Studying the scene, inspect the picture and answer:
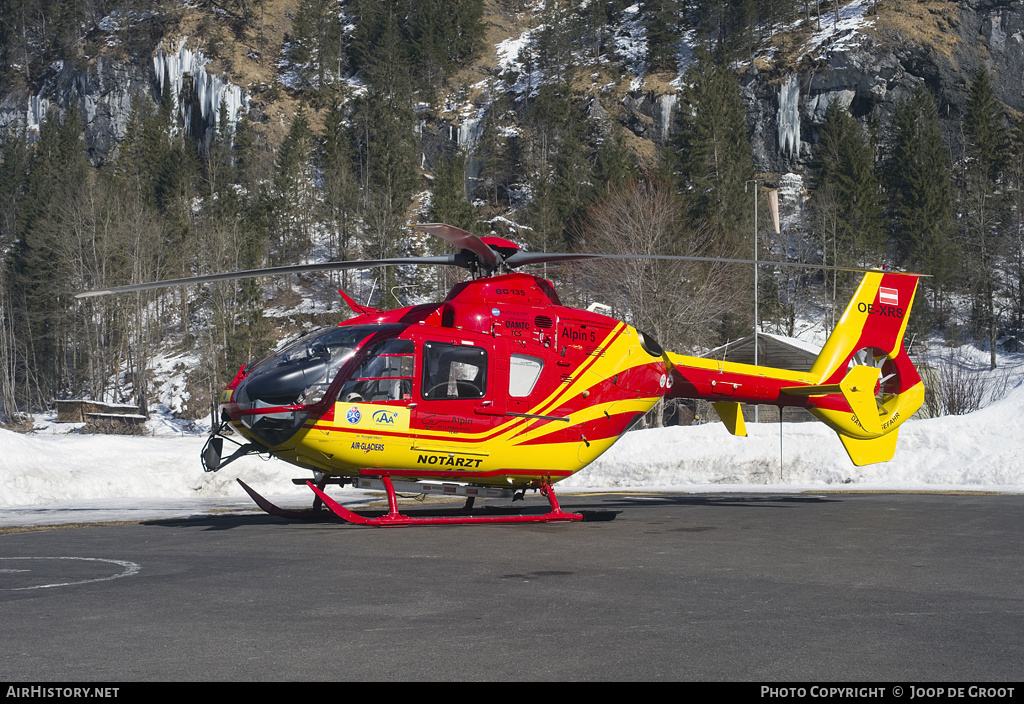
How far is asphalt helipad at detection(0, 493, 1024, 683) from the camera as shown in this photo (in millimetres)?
4930

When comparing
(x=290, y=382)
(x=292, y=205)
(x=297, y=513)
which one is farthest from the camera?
(x=292, y=205)

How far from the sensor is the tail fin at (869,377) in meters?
15.5

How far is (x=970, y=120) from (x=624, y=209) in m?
36.0

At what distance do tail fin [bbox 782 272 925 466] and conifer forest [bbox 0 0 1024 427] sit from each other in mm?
23993

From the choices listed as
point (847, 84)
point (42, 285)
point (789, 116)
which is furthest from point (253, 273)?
point (789, 116)

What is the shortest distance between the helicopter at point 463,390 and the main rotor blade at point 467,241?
0.03 meters

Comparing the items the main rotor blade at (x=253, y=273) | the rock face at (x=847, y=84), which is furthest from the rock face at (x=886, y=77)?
the main rotor blade at (x=253, y=273)

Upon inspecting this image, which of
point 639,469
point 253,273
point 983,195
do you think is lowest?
point 639,469

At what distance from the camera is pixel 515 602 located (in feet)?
21.9

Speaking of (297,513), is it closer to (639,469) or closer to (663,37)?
(639,469)

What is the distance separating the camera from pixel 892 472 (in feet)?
66.8

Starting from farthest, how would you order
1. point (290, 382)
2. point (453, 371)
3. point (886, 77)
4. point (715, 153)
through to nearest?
point (886, 77) → point (715, 153) → point (453, 371) → point (290, 382)

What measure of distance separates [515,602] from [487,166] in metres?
79.0

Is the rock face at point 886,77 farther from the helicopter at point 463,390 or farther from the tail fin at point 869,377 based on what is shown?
the helicopter at point 463,390
